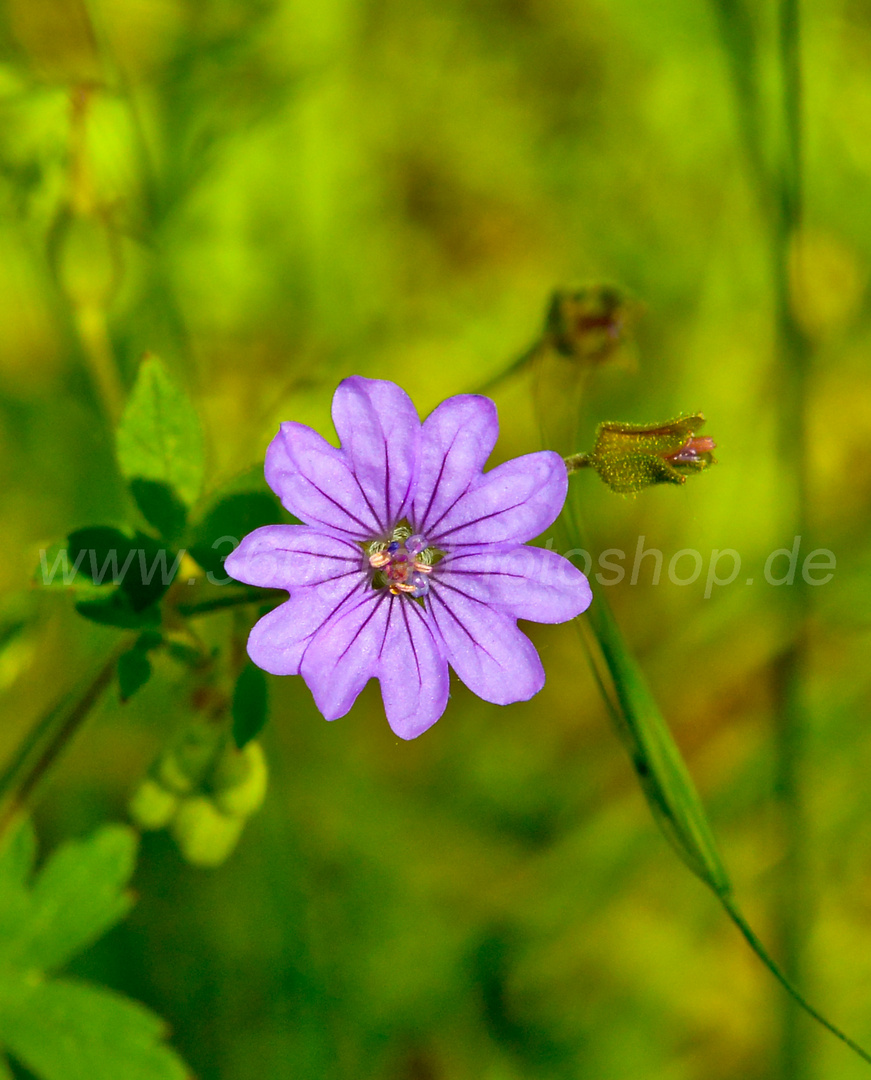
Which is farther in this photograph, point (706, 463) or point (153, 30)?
point (153, 30)

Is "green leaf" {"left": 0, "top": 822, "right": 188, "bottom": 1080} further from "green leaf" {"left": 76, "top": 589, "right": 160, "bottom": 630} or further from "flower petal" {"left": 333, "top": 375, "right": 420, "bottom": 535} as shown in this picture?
"flower petal" {"left": 333, "top": 375, "right": 420, "bottom": 535}

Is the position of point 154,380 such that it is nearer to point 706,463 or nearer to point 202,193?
point 706,463

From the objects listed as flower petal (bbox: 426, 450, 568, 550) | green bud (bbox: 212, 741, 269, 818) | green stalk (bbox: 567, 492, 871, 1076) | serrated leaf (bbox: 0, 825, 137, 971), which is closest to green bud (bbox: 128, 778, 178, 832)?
green bud (bbox: 212, 741, 269, 818)

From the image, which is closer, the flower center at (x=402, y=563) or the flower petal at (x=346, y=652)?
the flower petal at (x=346, y=652)

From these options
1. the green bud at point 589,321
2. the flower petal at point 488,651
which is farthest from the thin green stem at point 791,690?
the flower petal at point 488,651

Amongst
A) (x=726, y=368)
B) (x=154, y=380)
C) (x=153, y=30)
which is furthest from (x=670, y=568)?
(x=153, y=30)

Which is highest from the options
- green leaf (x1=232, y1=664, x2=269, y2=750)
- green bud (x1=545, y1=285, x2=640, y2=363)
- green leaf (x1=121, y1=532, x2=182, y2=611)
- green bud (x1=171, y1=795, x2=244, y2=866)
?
green bud (x1=545, y1=285, x2=640, y2=363)

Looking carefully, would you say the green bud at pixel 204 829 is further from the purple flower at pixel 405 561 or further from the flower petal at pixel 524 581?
the flower petal at pixel 524 581
